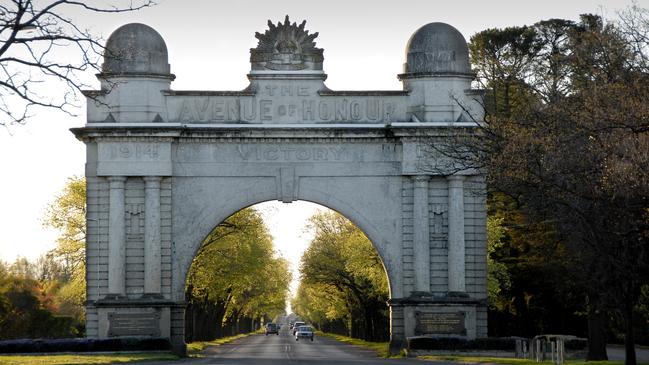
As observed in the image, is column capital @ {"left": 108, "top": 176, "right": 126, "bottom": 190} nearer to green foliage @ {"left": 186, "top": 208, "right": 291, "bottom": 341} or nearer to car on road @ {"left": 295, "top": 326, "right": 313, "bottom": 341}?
green foliage @ {"left": 186, "top": 208, "right": 291, "bottom": 341}

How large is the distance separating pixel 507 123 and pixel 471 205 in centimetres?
1351

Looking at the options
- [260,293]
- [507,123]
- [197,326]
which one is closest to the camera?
[507,123]

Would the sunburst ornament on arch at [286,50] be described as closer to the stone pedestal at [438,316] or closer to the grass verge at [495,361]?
the stone pedestal at [438,316]

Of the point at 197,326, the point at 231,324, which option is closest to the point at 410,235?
the point at 197,326

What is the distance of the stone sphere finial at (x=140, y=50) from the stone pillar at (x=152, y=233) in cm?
423

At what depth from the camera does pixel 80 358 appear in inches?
1591

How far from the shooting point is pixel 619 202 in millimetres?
32625

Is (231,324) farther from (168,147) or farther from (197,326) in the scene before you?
(168,147)

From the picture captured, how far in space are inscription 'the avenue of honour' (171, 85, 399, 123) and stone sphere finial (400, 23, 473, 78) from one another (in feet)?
11.3

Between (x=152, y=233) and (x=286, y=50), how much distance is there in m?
8.82

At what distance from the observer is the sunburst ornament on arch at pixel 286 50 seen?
158 ft

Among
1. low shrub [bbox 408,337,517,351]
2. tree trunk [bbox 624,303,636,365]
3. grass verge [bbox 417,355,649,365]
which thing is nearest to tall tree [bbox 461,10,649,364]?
tree trunk [bbox 624,303,636,365]

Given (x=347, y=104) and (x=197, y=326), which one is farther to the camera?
(x=197, y=326)

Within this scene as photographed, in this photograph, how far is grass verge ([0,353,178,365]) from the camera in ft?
120
